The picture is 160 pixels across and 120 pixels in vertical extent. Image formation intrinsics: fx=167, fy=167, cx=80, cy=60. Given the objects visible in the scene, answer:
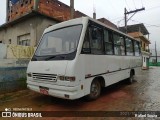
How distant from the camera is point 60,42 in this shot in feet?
19.0

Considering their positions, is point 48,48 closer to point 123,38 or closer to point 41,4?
point 123,38

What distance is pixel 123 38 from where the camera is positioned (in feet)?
29.6

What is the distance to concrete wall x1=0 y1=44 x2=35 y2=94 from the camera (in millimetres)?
7352

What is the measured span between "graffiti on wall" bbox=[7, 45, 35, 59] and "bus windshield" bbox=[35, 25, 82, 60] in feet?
7.89

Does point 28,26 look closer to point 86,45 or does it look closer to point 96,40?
point 96,40

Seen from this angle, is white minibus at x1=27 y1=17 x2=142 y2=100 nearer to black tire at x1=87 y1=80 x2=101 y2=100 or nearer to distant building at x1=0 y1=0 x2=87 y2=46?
black tire at x1=87 y1=80 x2=101 y2=100

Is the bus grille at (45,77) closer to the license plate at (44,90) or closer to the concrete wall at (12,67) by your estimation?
the license plate at (44,90)

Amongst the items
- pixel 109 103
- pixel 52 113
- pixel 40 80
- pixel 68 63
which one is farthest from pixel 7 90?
pixel 109 103

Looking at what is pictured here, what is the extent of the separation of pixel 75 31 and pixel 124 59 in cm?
408

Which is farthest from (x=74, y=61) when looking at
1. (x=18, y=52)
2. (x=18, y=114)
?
(x=18, y=52)

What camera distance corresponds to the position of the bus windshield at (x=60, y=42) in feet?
17.9

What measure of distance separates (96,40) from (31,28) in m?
8.56

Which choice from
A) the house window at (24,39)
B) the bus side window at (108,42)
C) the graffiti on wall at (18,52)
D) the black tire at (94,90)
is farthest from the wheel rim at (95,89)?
the house window at (24,39)

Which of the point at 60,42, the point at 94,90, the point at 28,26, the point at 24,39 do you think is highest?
the point at 28,26
